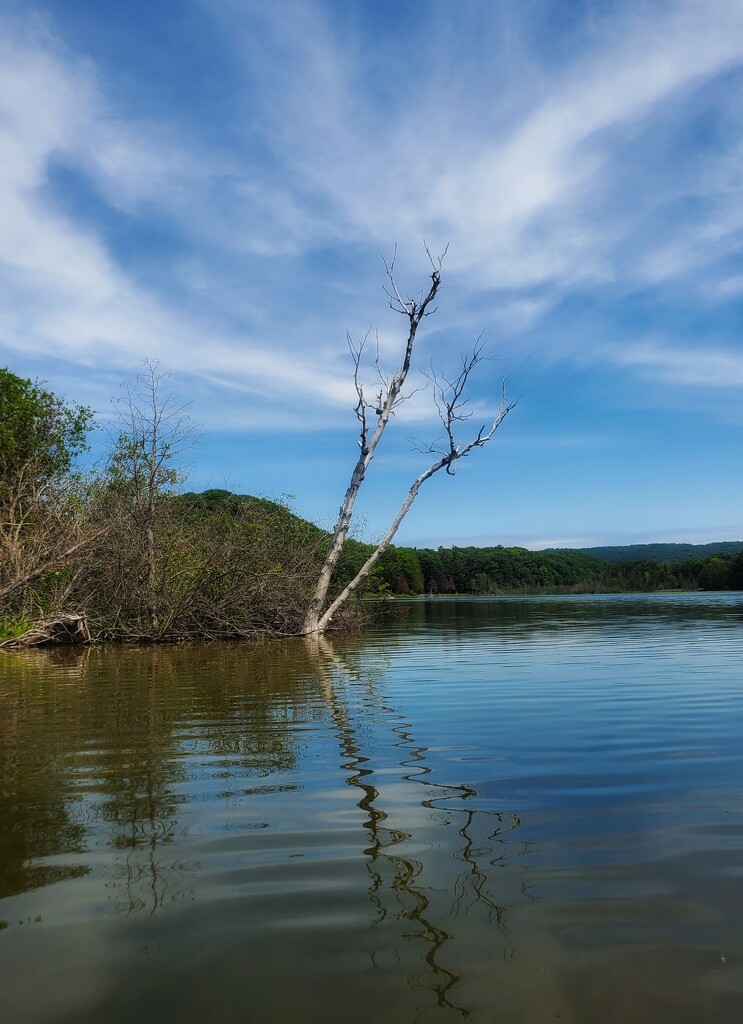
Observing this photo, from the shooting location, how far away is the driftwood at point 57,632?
54.3 ft

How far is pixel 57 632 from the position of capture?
60.1 feet

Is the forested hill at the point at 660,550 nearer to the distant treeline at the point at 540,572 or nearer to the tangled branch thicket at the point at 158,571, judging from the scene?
the distant treeline at the point at 540,572

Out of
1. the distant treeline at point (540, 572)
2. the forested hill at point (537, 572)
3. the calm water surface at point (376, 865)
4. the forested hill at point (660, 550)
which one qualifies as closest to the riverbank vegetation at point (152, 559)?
the calm water surface at point (376, 865)

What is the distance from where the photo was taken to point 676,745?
17.1 feet

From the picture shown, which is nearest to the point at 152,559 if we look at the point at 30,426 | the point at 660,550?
the point at 30,426

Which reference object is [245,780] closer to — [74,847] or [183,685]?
[74,847]

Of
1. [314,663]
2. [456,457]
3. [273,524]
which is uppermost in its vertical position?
[456,457]

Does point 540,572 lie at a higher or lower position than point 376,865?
higher

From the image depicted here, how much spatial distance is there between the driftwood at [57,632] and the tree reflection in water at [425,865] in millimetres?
13532

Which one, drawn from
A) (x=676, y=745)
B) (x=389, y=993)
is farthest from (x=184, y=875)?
(x=676, y=745)

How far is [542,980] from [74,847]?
2144 millimetres

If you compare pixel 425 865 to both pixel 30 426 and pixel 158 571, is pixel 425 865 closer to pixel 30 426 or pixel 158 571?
pixel 158 571

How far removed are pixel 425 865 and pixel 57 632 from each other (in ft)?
56.9

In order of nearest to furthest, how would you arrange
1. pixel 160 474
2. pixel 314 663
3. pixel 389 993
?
pixel 389 993 < pixel 314 663 < pixel 160 474
